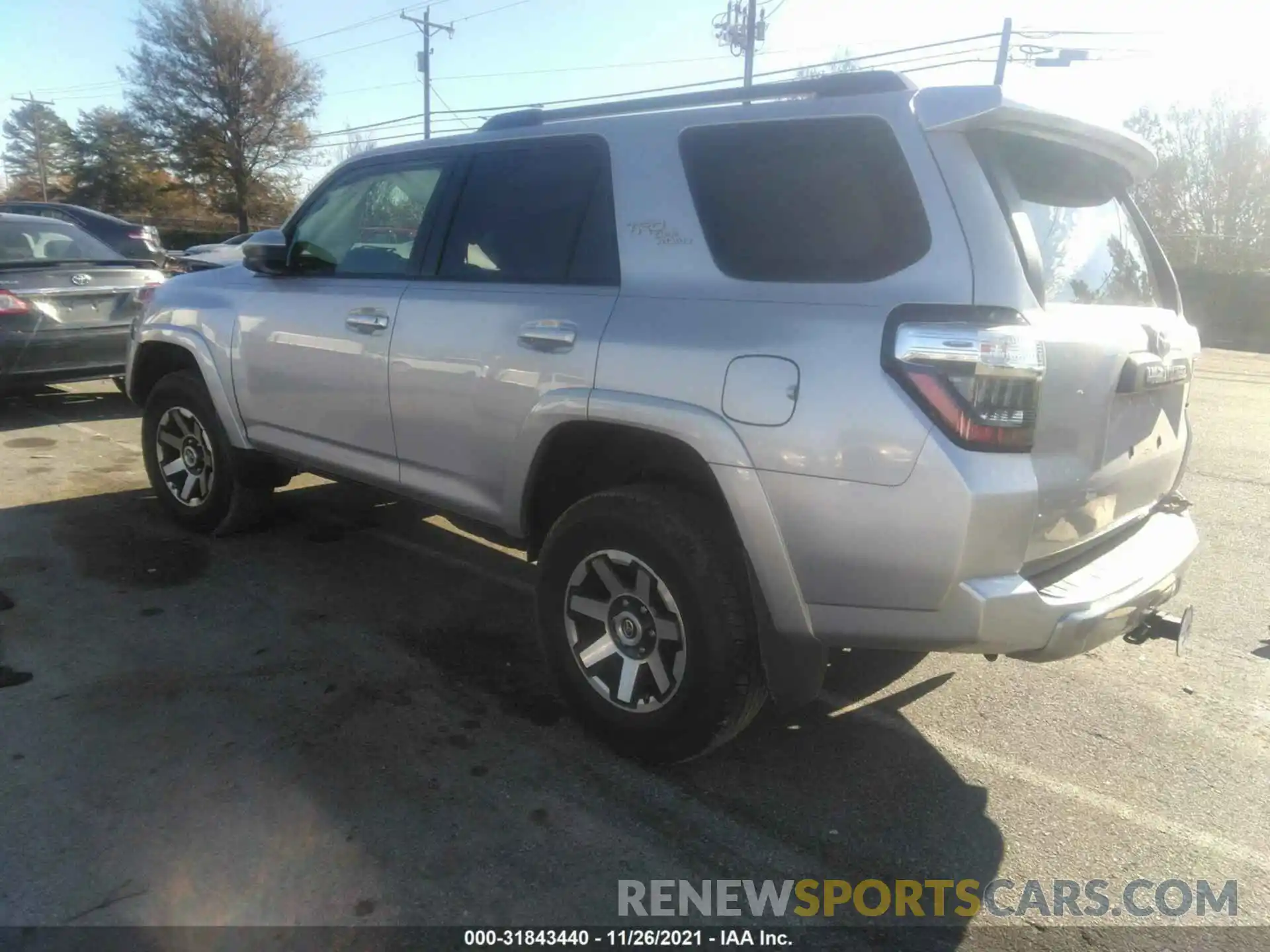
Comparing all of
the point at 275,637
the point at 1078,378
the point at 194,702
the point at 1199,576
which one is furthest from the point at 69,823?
the point at 1199,576

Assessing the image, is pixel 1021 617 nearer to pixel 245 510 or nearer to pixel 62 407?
pixel 245 510

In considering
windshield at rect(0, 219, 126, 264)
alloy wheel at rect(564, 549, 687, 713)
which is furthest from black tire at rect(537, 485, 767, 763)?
windshield at rect(0, 219, 126, 264)

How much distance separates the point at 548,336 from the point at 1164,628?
7.11ft

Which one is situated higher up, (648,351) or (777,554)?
(648,351)

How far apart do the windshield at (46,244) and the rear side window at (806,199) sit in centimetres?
695

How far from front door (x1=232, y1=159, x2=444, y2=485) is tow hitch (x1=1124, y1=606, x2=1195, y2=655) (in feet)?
9.09

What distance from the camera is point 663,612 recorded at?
2963 mm

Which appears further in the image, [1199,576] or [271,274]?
[1199,576]

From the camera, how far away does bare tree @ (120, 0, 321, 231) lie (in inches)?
1662

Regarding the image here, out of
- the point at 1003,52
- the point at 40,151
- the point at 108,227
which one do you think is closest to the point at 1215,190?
the point at 1003,52

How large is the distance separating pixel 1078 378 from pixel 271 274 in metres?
3.53

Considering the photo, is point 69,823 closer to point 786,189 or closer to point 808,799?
point 808,799

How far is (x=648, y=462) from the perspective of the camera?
3.16 meters
